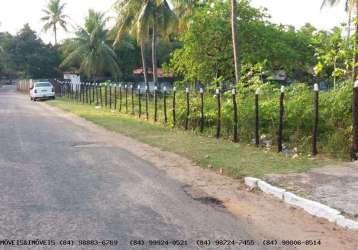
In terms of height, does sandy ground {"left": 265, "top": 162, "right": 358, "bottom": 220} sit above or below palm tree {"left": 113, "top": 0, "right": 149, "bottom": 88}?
below

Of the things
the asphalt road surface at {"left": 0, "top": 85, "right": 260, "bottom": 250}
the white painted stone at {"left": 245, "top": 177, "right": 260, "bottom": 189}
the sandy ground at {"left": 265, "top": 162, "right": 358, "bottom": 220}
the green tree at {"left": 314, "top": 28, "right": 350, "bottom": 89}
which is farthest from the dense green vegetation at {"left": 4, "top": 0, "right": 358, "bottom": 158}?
the asphalt road surface at {"left": 0, "top": 85, "right": 260, "bottom": 250}

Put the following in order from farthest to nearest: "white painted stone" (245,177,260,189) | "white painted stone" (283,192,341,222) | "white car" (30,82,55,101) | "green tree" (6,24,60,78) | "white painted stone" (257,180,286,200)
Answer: "green tree" (6,24,60,78), "white car" (30,82,55,101), "white painted stone" (245,177,260,189), "white painted stone" (257,180,286,200), "white painted stone" (283,192,341,222)

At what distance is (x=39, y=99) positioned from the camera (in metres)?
42.5

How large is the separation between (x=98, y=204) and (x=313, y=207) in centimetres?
276

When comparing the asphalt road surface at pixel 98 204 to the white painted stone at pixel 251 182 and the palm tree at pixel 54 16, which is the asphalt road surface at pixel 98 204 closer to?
the white painted stone at pixel 251 182

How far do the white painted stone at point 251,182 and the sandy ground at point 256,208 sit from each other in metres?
0.11

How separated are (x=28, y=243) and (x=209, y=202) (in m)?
2.73

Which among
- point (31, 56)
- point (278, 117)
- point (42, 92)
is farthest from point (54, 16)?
point (278, 117)

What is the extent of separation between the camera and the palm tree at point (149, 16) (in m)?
36.7

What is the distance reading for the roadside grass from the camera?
9.47m

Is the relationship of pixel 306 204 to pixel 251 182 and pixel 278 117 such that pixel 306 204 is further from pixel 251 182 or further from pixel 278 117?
pixel 278 117

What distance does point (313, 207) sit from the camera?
6.75 metres

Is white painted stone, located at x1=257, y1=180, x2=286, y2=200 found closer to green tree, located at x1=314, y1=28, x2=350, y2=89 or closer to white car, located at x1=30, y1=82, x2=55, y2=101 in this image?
green tree, located at x1=314, y1=28, x2=350, y2=89

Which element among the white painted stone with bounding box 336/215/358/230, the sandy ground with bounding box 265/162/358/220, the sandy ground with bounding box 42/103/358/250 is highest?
the sandy ground with bounding box 265/162/358/220
